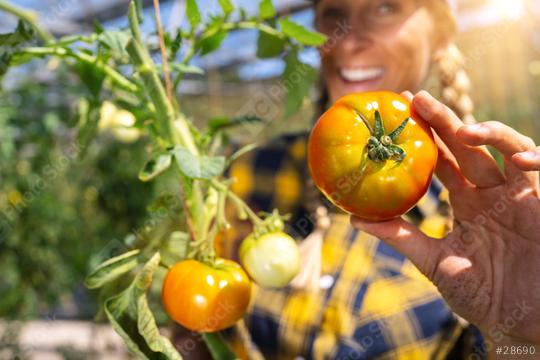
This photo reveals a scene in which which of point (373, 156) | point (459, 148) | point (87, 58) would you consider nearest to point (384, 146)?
point (373, 156)

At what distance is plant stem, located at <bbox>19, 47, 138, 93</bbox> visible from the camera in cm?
64

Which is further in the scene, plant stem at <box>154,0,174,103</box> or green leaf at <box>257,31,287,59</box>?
green leaf at <box>257,31,287,59</box>

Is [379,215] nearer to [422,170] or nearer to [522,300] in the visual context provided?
[422,170]

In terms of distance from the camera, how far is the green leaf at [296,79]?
0.79 metres

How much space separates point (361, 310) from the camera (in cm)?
99

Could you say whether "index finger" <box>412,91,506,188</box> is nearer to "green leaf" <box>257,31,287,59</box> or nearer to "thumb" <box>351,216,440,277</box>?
"thumb" <box>351,216,440,277</box>

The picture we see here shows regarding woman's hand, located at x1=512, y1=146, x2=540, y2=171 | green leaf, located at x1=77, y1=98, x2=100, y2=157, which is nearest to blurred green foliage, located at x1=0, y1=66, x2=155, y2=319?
green leaf, located at x1=77, y1=98, x2=100, y2=157

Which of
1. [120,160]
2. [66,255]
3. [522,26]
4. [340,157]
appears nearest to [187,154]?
[340,157]

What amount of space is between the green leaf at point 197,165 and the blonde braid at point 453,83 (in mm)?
710

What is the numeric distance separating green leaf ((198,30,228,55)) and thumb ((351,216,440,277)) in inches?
11.3

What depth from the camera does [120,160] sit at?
2.24 meters

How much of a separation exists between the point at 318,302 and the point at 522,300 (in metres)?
0.44

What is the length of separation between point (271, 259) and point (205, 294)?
8 cm


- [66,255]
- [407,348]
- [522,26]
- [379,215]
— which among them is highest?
[379,215]
